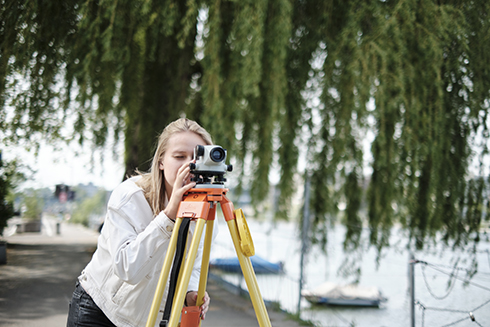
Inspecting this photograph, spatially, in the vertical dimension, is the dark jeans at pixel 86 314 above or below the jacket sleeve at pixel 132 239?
below

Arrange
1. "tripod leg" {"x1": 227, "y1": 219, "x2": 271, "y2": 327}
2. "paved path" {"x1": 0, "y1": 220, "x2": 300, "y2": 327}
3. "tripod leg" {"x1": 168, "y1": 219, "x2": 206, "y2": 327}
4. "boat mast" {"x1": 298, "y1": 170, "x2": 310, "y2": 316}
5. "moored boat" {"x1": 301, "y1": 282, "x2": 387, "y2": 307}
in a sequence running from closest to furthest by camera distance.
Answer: "tripod leg" {"x1": 168, "y1": 219, "x2": 206, "y2": 327} → "tripod leg" {"x1": 227, "y1": 219, "x2": 271, "y2": 327} → "paved path" {"x1": 0, "y1": 220, "x2": 300, "y2": 327} → "boat mast" {"x1": 298, "y1": 170, "x2": 310, "y2": 316} → "moored boat" {"x1": 301, "y1": 282, "x2": 387, "y2": 307}

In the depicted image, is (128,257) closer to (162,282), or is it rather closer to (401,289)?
(162,282)

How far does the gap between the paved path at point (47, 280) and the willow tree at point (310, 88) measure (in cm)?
92

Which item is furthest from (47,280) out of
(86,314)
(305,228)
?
(305,228)

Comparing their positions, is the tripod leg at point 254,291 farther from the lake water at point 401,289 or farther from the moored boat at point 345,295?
the moored boat at point 345,295

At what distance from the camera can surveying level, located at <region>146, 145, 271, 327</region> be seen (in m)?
1.29

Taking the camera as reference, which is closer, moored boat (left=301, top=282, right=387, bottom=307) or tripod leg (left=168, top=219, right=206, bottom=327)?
tripod leg (left=168, top=219, right=206, bottom=327)

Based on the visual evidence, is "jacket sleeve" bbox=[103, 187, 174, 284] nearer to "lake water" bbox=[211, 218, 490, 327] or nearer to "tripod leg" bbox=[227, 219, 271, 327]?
"tripod leg" bbox=[227, 219, 271, 327]

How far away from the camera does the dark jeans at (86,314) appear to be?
5.03 feet

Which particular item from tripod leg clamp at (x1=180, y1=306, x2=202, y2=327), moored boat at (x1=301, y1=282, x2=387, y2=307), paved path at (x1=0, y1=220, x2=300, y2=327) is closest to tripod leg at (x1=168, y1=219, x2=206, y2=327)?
tripod leg clamp at (x1=180, y1=306, x2=202, y2=327)

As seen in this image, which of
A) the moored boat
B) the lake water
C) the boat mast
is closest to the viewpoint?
the lake water

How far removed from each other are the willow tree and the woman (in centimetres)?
167

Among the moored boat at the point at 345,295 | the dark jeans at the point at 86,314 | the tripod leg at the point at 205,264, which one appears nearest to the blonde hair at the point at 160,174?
the tripod leg at the point at 205,264

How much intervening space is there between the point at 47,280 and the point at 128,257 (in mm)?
2511
